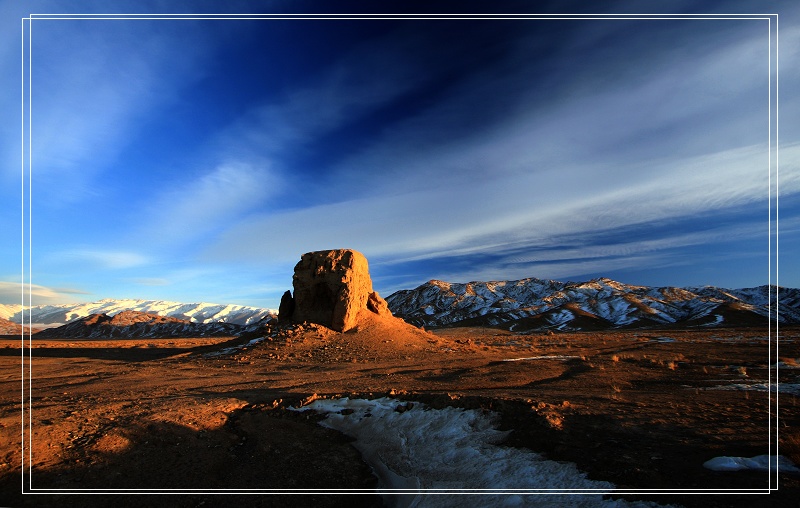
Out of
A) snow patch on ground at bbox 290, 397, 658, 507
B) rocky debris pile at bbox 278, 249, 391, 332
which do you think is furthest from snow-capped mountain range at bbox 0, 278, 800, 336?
snow patch on ground at bbox 290, 397, 658, 507

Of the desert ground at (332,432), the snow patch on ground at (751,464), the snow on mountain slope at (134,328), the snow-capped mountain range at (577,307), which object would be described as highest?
the snow patch on ground at (751,464)

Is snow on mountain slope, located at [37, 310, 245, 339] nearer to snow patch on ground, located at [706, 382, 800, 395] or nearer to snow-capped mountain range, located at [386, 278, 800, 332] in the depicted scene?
snow-capped mountain range, located at [386, 278, 800, 332]

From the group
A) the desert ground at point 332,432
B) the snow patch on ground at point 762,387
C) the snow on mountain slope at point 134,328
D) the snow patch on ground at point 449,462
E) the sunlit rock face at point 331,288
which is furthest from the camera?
the snow on mountain slope at point 134,328

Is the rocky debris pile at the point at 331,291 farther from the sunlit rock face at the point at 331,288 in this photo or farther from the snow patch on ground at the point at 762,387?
the snow patch on ground at the point at 762,387

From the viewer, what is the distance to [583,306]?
95.0 meters

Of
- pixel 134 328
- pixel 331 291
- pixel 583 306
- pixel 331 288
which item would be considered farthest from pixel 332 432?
pixel 134 328

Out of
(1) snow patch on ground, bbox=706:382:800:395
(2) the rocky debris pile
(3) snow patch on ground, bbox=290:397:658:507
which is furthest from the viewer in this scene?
(2) the rocky debris pile

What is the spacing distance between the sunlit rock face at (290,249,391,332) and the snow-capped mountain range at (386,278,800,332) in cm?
5024

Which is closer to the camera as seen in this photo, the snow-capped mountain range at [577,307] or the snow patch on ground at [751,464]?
the snow patch on ground at [751,464]

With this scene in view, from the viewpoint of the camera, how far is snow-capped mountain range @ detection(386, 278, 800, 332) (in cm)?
7738

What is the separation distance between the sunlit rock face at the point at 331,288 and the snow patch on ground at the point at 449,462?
20.2m

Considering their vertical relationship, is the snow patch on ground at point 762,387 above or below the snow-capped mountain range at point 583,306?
above

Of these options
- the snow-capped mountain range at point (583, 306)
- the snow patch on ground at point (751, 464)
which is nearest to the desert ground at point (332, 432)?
the snow patch on ground at point (751, 464)

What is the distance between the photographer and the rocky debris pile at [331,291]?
31.3 metres
